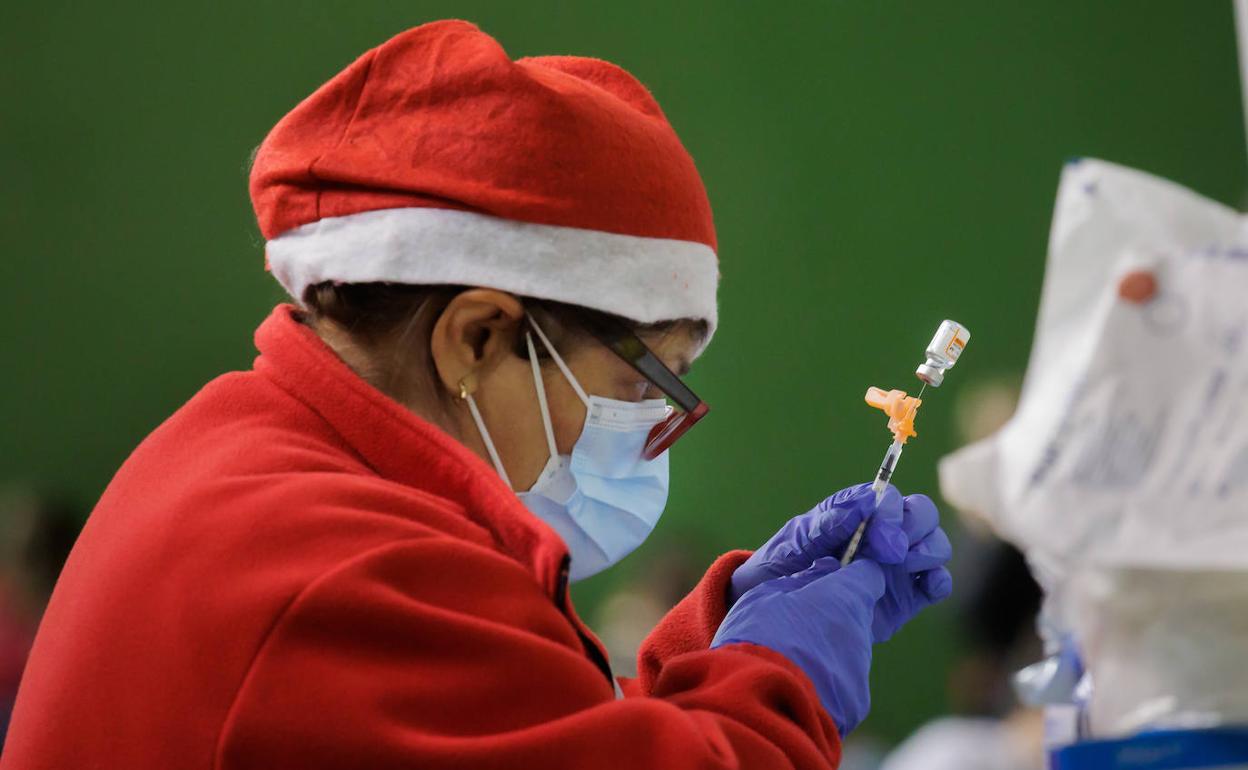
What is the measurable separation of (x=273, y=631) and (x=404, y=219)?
0.39m

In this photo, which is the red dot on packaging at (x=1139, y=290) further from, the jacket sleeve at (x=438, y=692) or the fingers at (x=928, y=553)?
the fingers at (x=928, y=553)

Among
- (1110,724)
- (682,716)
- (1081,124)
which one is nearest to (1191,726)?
(1110,724)

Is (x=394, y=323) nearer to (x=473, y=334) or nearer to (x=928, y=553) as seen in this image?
(x=473, y=334)

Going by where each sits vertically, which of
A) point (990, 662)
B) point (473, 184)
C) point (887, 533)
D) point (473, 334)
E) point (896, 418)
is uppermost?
point (473, 184)

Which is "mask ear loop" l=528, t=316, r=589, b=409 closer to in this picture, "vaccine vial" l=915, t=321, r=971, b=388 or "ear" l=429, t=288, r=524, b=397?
"ear" l=429, t=288, r=524, b=397

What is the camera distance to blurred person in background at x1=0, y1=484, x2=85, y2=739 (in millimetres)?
3574

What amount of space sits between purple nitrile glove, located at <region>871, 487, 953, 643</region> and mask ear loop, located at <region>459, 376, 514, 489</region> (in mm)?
412

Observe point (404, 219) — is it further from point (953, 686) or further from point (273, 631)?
point (953, 686)

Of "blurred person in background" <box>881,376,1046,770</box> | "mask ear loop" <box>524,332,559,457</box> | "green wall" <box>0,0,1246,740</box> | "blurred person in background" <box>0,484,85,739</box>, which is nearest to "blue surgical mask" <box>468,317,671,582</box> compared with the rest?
"mask ear loop" <box>524,332,559,457</box>

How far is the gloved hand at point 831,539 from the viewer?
1371 mm

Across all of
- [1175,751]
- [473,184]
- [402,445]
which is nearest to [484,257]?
[473,184]

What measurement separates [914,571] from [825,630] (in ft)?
0.79

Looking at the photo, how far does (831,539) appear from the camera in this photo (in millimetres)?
1404

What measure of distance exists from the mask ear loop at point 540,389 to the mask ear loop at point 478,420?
0.18ft
